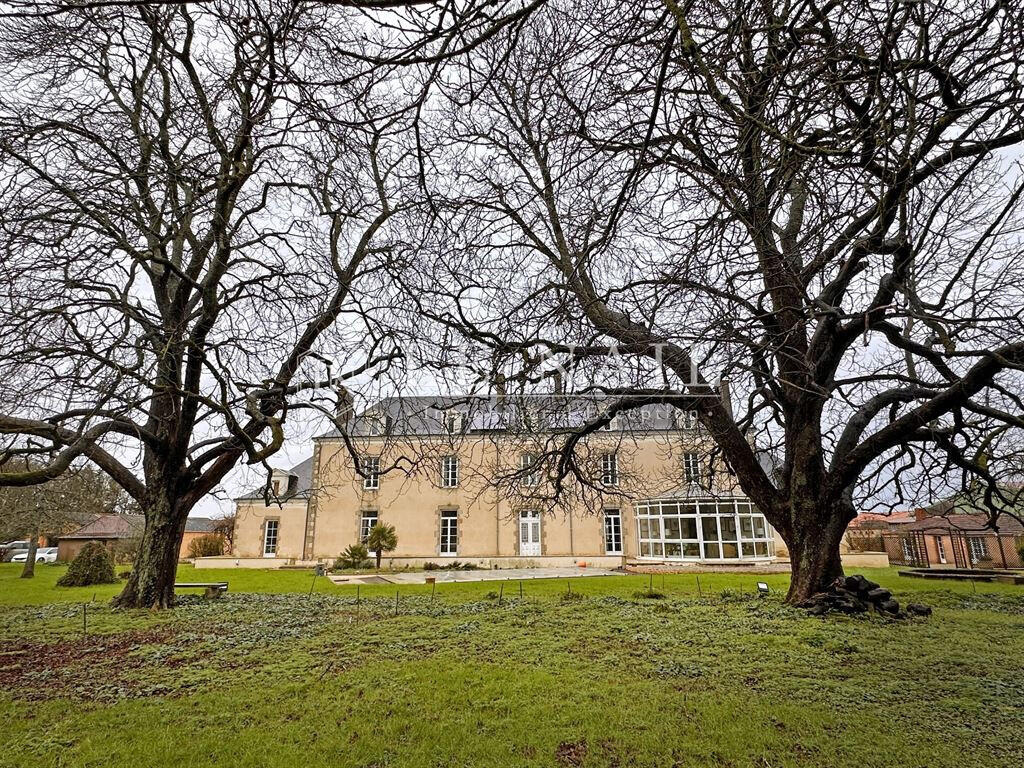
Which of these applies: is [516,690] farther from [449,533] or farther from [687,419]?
[449,533]

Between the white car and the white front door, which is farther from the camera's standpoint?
the white car

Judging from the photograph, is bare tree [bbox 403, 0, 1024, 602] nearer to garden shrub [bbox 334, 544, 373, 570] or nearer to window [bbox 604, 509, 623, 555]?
window [bbox 604, 509, 623, 555]

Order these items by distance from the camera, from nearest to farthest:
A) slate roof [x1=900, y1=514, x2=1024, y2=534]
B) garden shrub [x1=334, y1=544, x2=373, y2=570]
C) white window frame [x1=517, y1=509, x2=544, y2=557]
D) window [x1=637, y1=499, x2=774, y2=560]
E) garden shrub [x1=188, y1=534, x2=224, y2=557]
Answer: window [x1=637, y1=499, x2=774, y2=560]
garden shrub [x1=334, y1=544, x2=373, y2=570]
slate roof [x1=900, y1=514, x2=1024, y2=534]
white window frame [x1=517, y1=509, x2=544, y2=557]
garden shrub [x1=188, y1=534, x2=224, y2=557]

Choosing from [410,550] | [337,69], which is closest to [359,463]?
[337,69]

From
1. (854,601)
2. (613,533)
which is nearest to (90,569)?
(613,533)

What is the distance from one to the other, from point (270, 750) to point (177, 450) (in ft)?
26.8

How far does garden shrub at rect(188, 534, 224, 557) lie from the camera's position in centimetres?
→ 2736

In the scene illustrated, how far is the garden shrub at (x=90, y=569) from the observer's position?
54.1 ft

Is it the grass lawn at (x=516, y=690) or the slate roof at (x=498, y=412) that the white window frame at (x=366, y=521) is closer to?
the grass lawn at (x=516, y=690)

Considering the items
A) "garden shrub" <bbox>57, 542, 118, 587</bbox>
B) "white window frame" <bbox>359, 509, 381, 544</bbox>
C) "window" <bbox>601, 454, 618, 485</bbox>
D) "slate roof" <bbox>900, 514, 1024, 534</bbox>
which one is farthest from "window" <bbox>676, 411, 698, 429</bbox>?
"white window frame" <bbox>359, 509, 381, 544</bbox>

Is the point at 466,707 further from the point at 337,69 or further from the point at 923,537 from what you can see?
the point at 923,537

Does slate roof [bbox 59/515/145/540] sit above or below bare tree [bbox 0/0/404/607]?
below

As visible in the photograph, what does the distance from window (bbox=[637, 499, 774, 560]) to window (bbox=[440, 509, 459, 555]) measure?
906 centimetres

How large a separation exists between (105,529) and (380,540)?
2144cm
